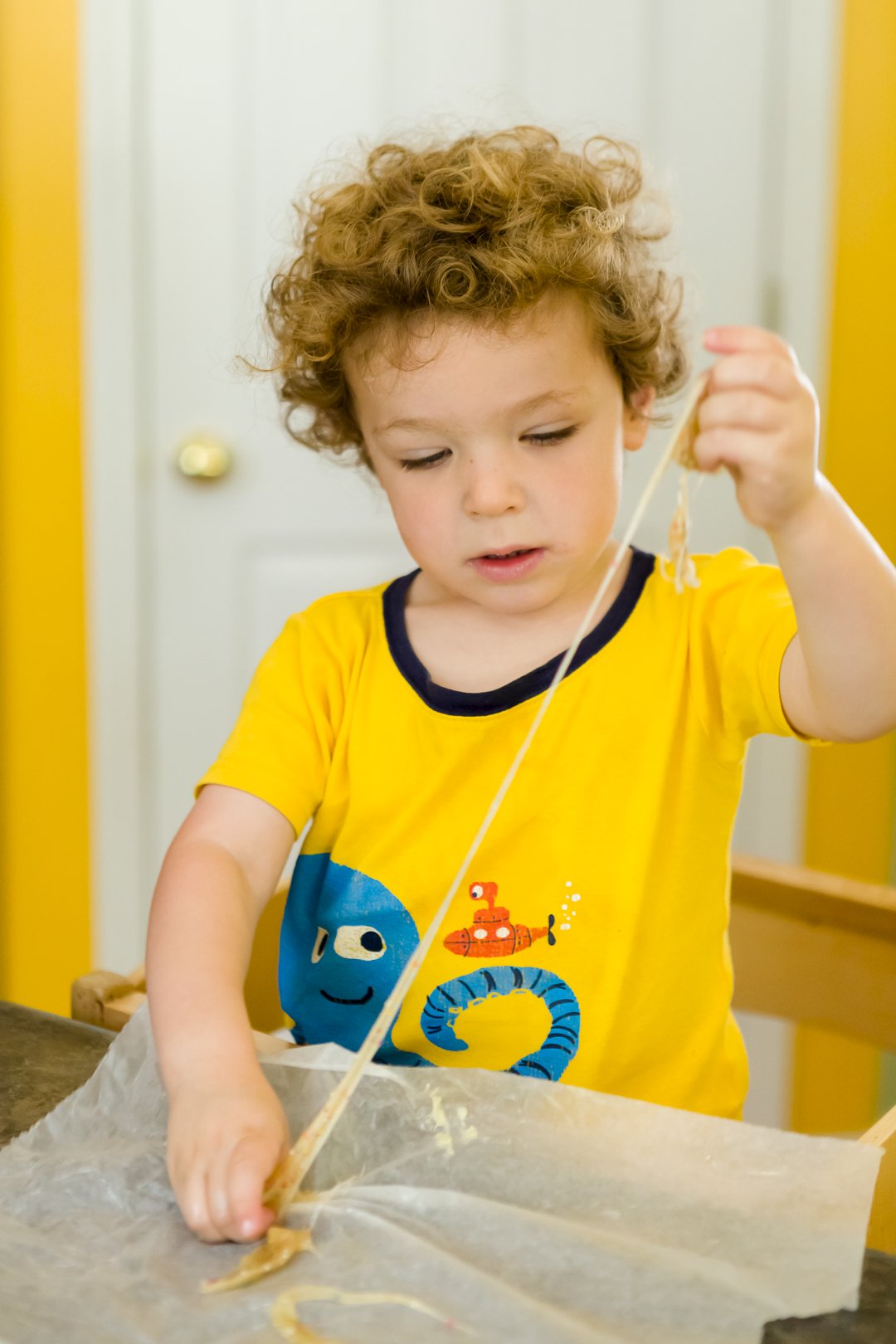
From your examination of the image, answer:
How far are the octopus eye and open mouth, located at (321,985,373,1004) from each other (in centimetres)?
2

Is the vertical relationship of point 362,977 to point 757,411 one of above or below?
below

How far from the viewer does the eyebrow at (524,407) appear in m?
0.82

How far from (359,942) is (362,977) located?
0.02 metres

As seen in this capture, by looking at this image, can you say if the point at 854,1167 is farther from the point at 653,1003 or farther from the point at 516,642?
the point at 516,642

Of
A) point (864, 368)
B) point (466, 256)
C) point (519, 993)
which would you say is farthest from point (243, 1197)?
point (864, 368)

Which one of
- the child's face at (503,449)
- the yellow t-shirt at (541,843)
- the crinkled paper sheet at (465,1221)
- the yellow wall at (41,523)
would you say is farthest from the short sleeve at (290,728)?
the yellow wall at (41,523)

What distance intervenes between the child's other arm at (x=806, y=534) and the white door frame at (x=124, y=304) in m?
1.23

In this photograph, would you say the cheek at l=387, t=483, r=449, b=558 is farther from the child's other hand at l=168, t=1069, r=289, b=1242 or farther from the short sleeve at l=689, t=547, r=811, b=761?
the child's other hand at l=168, t=1069, r=289, b=1242

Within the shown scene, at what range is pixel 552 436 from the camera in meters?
0.84

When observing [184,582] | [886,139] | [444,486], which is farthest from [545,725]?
[886,139]

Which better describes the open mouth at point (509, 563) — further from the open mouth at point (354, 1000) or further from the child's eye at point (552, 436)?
the open mouth at point (354, 1000)

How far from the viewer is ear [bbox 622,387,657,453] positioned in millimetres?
961

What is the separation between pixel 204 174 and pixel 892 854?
1.37m

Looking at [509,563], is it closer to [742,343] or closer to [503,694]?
[503,694]
